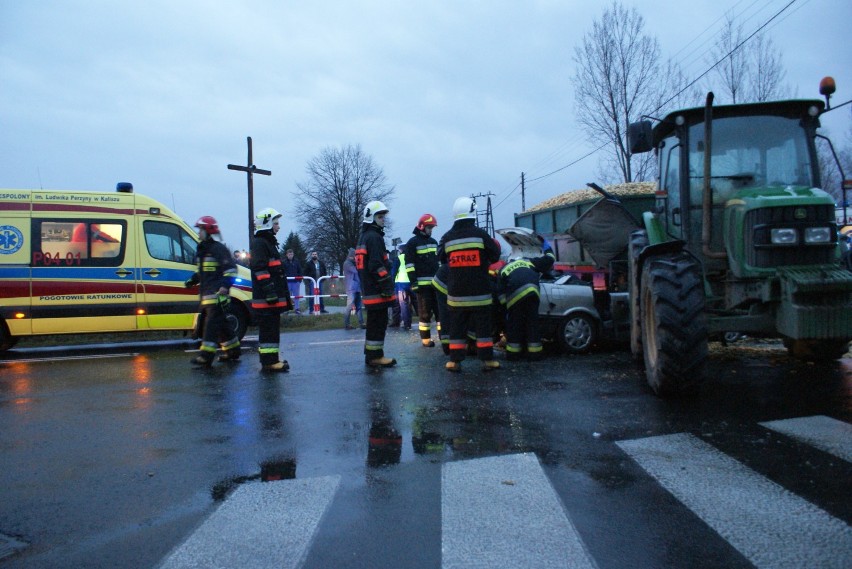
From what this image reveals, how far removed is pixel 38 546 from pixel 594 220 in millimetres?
9445

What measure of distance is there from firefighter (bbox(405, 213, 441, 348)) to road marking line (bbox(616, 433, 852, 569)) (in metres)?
6.04

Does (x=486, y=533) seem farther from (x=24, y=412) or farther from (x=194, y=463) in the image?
(x=24, y=412)

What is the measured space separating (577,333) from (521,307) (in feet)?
3.84

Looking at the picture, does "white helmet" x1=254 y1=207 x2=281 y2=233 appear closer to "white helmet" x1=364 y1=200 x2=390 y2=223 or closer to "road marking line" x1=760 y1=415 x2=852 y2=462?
"white helmet" x1=364 y1=200 x2=390 y2=223

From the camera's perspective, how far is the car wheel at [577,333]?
9281mm

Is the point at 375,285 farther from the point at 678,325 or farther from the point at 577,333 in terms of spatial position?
the point at 678,325

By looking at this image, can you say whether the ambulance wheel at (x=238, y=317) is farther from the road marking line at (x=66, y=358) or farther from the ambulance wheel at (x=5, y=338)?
the ambulance wheel at (x=5, y=338)

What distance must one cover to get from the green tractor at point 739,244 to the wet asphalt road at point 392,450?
28.2 inches

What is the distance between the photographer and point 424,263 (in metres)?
10.5

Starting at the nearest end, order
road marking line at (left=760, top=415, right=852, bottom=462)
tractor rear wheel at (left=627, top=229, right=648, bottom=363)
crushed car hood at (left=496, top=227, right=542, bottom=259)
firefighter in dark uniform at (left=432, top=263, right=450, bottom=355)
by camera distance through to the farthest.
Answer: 1. road marking line at (left=760, top=415, right=852, bottom=462)
2. tractor rear wheel at (left=627, top=229, right=648, bottom=363)
3. firefighter in dark uniform at (left=432, top=263, right=450, bottom=355)
4. crushed car hood at (left=496, top=227, right=542, bottom=259)

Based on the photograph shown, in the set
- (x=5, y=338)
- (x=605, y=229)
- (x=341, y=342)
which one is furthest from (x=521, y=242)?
(x=5, y=338)

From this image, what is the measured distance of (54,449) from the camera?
17.1ft

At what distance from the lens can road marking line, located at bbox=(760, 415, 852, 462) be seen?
453 centimetres

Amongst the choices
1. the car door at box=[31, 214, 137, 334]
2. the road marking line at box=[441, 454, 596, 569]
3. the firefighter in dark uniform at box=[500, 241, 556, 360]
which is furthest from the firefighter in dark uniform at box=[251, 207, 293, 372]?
the road marking line at box=[441, 454, 596, 569]
